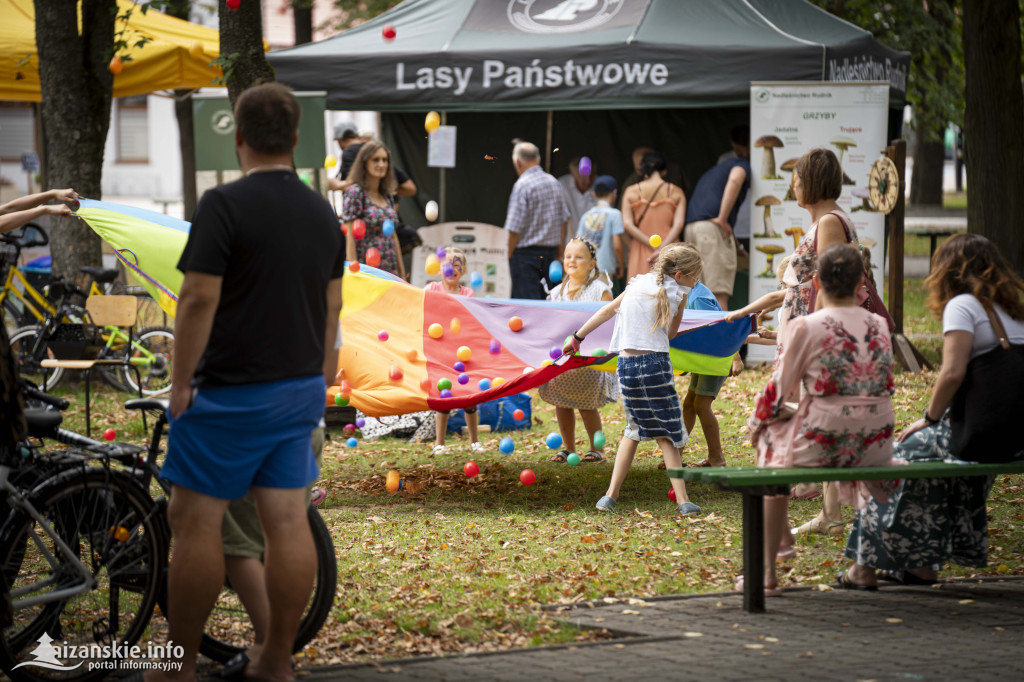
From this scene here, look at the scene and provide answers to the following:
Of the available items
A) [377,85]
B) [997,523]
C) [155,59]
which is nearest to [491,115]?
[377,85]

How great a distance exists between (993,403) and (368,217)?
17.8 ft

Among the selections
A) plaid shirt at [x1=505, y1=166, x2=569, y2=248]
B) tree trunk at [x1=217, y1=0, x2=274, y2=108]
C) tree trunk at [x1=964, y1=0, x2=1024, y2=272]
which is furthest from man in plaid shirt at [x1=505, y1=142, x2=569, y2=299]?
tree trunk at [x1=964, y1=0, x2=1024, y2=272]

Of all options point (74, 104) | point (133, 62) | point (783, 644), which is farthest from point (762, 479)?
point (133, 62)

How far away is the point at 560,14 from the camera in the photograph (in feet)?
44.6

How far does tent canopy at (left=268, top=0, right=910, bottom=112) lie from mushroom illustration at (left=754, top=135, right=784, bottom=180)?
545 mm

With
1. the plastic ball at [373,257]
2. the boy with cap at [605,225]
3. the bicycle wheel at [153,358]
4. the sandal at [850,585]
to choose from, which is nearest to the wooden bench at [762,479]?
the sandal at [850,585]

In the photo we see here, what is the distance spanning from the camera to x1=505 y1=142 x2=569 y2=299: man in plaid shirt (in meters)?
11.7

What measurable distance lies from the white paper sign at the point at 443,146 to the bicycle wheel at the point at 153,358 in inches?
145

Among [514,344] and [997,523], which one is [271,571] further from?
[997,523]

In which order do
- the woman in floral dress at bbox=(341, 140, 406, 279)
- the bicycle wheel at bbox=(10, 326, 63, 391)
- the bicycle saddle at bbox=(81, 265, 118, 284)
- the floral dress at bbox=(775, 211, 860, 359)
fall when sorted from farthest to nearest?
the bicycle saddle at bbox=(81, 265, 118, 284) → the bicycle wheel at bbox=(10, 326, 63, 391) → the woman in floral dress at bbox=(341, 140, 406, 279) → the floral dress at bbox=(775, 211, 860, 359)

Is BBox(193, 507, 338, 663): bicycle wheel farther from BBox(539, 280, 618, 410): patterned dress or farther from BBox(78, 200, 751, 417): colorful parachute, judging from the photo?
BBox(539, 280, 618, 410): patterned dress

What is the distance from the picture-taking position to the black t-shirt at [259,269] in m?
3.73

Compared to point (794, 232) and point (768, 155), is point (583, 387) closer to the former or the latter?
point (794, 232)

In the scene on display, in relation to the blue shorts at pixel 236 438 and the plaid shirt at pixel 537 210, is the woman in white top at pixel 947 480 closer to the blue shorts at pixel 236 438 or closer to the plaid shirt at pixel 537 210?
the blue shorts at pixel 236 438
